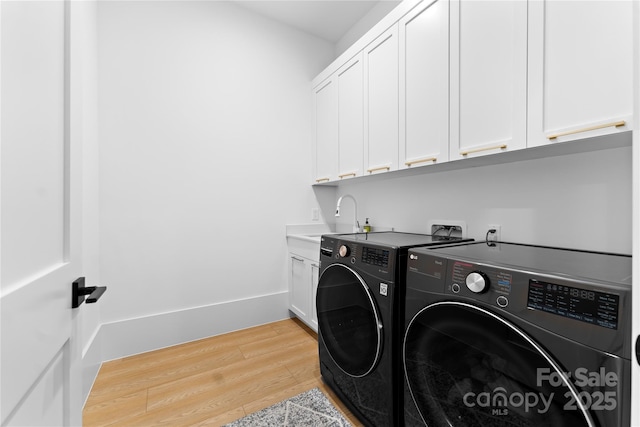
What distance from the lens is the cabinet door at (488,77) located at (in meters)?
1.16

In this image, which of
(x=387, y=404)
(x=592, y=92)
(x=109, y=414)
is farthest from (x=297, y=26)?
(x=109, y=414)

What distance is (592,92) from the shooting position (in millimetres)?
962

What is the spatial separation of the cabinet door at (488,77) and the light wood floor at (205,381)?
155 cm

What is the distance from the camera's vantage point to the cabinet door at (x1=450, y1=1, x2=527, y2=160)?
3.81 feet

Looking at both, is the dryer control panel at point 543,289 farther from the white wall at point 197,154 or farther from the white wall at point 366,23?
the white wall at point 366,23

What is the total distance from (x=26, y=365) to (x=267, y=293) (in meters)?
2.11

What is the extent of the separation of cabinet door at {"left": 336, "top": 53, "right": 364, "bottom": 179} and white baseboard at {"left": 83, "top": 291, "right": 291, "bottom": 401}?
138 centimetres

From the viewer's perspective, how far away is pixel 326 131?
8.25 ft

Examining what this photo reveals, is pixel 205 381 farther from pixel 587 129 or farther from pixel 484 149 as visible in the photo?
pixel 587 129

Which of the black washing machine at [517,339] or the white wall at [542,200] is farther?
the white wall at [542,200]

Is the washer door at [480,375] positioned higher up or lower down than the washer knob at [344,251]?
lower down

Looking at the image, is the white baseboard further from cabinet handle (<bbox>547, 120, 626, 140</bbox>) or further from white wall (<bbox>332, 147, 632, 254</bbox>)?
cabinet handle (<bbox>547, 120, 626, 140</bbox>)

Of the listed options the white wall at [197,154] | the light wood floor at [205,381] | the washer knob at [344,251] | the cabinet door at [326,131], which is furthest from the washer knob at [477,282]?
the white wall at [197,154]

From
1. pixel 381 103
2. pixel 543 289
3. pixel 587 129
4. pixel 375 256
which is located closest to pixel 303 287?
pixel 375 256
